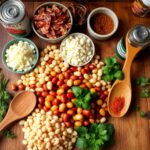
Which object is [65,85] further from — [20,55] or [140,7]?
[140,7]

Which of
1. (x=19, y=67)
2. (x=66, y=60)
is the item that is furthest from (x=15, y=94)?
(x=66, y=60)

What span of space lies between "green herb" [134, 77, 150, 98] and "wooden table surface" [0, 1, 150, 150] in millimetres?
21

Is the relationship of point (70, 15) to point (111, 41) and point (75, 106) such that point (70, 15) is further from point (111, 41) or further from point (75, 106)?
point (75, 106)

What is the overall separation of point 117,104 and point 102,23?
0.32 m

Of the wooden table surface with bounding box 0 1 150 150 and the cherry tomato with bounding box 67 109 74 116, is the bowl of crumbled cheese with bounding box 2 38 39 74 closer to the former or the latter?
the wooden table surface with bounding box 0 1 150 150

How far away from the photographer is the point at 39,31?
1.01 m

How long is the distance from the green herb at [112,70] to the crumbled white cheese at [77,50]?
8cm

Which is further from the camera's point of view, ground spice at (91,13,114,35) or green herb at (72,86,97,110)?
ground spice at (91,13,114,35)

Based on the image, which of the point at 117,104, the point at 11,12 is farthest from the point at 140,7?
the point at 11,12

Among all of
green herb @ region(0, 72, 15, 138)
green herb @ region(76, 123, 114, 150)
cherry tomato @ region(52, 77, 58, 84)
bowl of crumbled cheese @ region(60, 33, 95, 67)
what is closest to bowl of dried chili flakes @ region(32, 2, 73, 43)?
bowl of crumbled cheese @ region(60, 33, 95, 67)

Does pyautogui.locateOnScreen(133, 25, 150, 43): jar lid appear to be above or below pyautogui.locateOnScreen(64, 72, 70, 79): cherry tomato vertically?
above

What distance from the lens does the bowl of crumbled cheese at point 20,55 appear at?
967 mm

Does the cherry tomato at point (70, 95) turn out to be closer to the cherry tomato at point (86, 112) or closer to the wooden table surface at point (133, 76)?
the cherry tomato at point (86, 112)

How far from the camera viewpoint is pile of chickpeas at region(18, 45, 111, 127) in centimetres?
96
